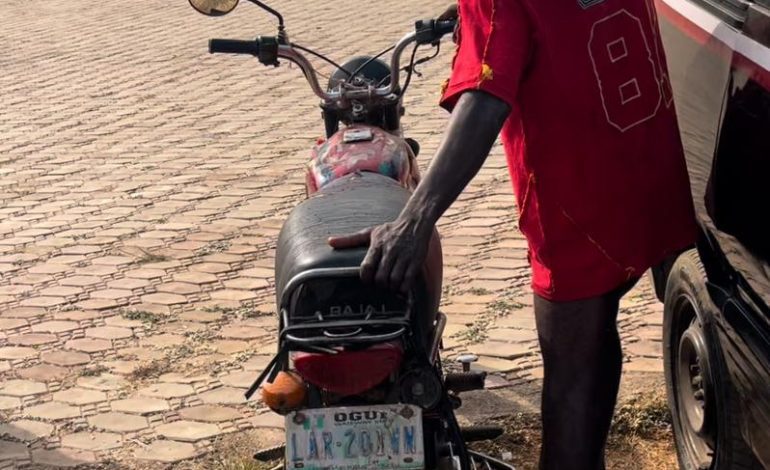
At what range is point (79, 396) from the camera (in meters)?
4.82

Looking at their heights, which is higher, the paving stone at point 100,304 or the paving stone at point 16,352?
the paving stone at point 100,304

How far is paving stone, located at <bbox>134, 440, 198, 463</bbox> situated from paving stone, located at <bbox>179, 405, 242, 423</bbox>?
0.20 m

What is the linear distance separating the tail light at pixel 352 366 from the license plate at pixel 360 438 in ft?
0.44

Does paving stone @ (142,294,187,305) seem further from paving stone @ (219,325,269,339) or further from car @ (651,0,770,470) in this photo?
car @ (651,0,770,470)

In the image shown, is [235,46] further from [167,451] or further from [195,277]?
[195,277]

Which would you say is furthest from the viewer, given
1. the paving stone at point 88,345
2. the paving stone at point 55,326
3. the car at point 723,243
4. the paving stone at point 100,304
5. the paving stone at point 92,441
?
the paving stone at point 100,304

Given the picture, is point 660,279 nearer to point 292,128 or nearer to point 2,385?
point 2,385

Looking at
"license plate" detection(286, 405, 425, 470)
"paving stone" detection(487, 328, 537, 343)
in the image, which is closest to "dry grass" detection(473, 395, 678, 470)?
"paving stone" detection(487, 328, 537, 343)

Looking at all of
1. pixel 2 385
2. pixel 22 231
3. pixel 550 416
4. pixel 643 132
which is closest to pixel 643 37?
pixel 643 132

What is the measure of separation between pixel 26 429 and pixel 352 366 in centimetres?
226

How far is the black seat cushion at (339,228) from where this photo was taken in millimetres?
2855

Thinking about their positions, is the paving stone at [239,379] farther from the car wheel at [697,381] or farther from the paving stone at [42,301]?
the car wheel at [697,381]

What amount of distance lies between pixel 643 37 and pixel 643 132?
0.75 ft

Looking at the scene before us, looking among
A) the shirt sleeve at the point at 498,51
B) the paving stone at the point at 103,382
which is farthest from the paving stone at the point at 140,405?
the shirt sleeve at the point at 498,51
